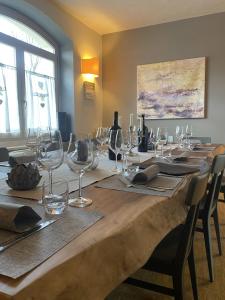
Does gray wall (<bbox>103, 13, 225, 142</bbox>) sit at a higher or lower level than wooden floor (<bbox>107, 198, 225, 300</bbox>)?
higher

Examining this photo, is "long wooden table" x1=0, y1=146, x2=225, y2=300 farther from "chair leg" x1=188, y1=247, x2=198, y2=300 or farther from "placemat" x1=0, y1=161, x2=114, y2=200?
"chair leg" x1=188, y1=247, x2=198, y2=300

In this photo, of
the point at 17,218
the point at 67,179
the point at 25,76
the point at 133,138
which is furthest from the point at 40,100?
the point at 17,218

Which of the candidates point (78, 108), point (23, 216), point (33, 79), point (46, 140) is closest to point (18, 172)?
point (46, 140)

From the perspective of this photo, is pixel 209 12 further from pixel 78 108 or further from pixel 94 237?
pixel 94 237

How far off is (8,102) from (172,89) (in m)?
2.59

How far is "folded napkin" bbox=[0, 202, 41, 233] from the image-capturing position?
653mm

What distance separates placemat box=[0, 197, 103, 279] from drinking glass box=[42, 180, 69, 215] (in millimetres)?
23

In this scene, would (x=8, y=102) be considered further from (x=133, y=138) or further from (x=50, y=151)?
(x=50, y=151)

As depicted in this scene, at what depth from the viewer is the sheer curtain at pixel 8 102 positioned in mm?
3496

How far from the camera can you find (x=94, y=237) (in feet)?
2.15

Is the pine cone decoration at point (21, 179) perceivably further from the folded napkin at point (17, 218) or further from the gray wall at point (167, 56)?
the gray wall at point (167, 56)

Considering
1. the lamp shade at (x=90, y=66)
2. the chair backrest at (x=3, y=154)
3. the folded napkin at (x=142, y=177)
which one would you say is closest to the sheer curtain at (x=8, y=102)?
the lamp shade at (x=90, y=66)

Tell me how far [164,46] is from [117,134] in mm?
3557

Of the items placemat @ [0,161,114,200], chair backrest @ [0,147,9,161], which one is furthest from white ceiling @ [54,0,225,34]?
placemat @ [0,161,114,200]
